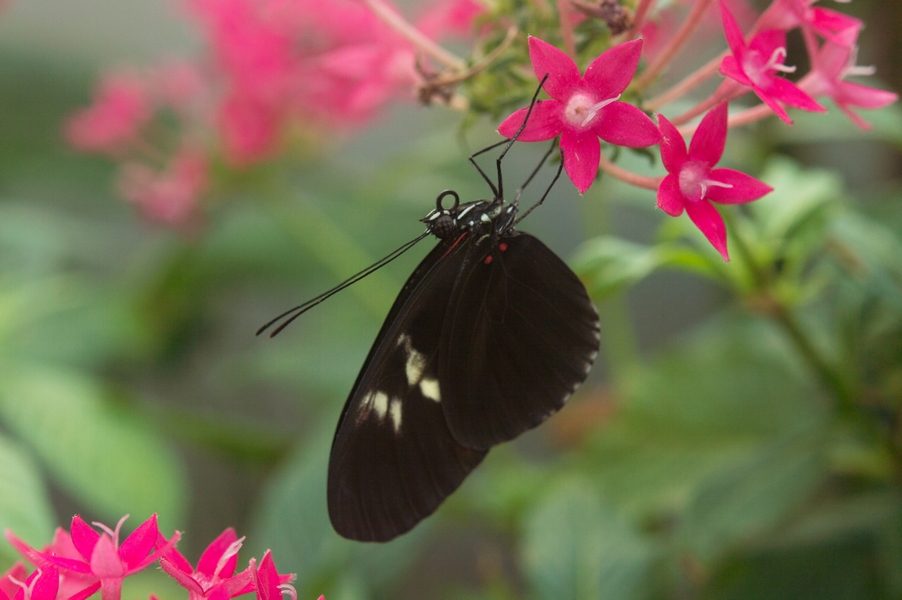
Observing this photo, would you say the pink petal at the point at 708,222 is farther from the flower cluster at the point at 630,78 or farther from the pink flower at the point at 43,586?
the pink flower at the point at 43,586

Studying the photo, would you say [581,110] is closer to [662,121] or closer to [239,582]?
[662,121]

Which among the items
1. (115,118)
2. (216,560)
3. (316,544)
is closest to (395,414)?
(216,560)

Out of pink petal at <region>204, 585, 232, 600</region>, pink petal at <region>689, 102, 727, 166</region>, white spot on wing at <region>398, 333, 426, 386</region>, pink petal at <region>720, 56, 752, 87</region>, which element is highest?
pink petal at <region>720, 56, 752, 87</region>

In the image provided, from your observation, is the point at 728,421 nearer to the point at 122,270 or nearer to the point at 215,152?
the point at 215,152

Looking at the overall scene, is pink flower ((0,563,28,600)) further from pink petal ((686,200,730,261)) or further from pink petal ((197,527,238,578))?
pink petal ((686,200,730,261))

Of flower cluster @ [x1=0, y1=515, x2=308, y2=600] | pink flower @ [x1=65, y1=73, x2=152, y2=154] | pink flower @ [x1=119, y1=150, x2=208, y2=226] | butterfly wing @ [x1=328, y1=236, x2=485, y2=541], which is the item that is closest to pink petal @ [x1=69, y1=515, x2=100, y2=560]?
flower cluster @ [x1=0, y1=515, x2=308, y2=600]

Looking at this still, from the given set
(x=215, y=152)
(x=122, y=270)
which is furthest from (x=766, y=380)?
(x=122, y=270)
